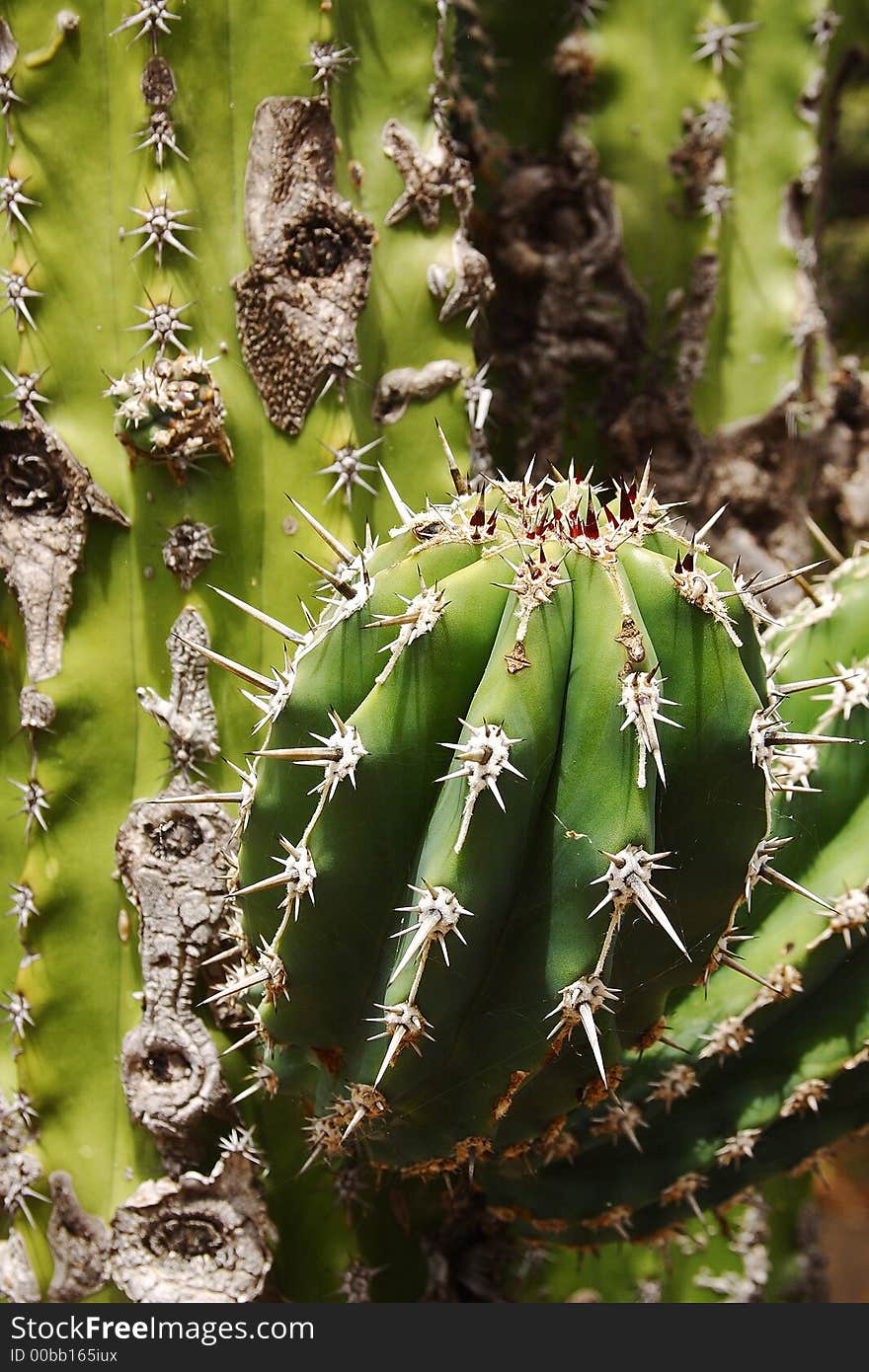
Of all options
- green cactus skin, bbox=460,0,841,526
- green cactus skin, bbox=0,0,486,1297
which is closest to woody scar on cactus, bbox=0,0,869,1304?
green cactus skin, bbox=0,0,486,1297

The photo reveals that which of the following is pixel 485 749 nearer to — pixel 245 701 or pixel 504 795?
pixel 504 795

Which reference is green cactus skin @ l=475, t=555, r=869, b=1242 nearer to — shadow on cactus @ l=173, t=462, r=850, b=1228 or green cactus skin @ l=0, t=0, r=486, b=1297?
shadow on cactus @ l=173, t=462, r=850, b=1228

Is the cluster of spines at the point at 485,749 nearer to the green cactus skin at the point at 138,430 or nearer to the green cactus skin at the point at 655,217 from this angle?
the green cactus skin at the point at 138,430

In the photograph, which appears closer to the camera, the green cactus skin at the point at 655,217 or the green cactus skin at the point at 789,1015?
the green cactus skin at the point at 789,1015

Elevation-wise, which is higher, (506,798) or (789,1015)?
(506,798)

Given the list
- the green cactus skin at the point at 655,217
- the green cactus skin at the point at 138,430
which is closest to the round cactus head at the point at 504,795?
the green cactus skin at the point at 138,430

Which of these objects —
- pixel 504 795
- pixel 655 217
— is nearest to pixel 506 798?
pixel 504 795

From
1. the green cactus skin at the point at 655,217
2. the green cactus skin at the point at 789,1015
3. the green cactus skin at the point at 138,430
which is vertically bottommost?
the green cactus skin at the point at 789,1015

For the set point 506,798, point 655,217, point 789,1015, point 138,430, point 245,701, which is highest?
point 655,217

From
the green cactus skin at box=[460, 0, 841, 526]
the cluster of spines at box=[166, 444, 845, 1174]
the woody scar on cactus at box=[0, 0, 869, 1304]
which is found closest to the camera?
the cluster of spines at box=[166, 444, 845, 1174]

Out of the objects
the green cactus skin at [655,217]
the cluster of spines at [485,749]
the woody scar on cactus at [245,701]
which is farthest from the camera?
the green cactus skin at [655,217]
